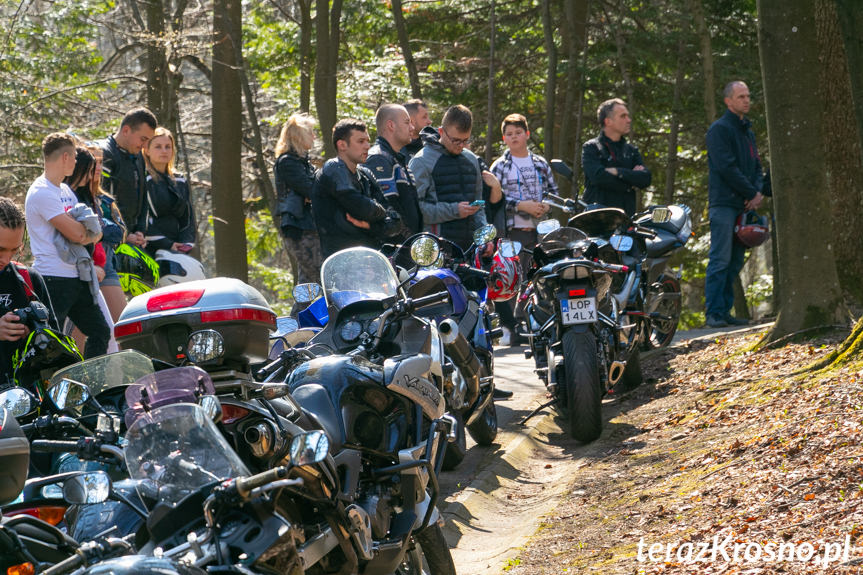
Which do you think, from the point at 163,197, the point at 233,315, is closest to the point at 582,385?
the point at 163,197

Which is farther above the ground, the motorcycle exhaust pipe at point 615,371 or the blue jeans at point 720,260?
the blue jeans at point 720,260

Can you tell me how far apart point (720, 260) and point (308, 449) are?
955 centimetres

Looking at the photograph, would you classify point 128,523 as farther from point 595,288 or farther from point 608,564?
point 595,288

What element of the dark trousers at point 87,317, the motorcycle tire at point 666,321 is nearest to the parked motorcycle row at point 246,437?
the dark trousers at point 87,317

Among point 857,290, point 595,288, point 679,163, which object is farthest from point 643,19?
point 595,288

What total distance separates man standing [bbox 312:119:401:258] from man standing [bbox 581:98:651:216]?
11.9ft

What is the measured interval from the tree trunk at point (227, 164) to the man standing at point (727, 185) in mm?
6213

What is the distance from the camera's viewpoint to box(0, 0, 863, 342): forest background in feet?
53.4

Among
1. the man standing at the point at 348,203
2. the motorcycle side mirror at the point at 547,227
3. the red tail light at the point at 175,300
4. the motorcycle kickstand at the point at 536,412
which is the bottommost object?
the motorcycle kickstand at the point at 536,412

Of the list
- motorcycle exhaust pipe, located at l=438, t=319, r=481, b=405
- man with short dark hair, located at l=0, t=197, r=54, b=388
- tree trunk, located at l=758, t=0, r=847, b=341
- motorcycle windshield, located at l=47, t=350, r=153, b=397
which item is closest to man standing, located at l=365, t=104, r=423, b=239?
motorcycle exhaust pipe, located at l=438, t=319, r=481, b=405

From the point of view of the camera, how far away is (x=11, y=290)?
591cm

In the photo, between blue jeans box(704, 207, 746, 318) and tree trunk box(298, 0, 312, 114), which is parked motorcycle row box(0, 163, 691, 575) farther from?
tree trunk box(298, 0, 312, 114)

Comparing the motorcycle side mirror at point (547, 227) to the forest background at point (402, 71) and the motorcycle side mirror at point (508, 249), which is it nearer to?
the motorcycle side mirror at point (508, 249)

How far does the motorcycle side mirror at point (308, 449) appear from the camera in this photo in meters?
3.51
